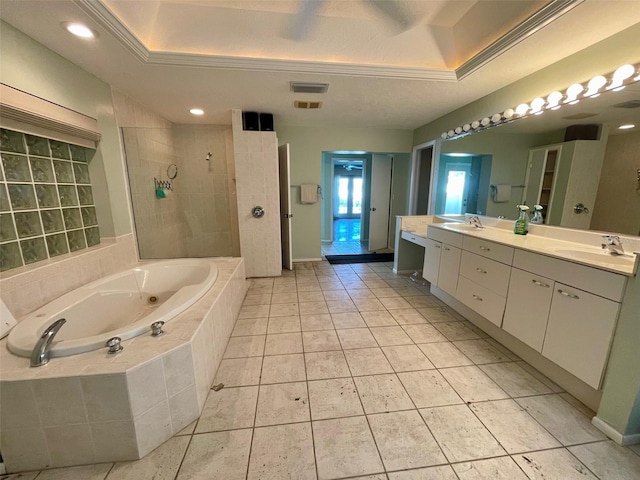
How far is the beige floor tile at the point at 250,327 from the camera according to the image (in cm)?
219

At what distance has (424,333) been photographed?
2193mm

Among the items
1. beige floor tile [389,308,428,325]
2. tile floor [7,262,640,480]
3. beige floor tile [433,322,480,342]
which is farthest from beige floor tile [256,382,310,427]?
beige floor tile [433,322,480,342]

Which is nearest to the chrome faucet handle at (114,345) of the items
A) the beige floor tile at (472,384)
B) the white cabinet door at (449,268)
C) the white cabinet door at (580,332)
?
the beige floor tile at (472,384)

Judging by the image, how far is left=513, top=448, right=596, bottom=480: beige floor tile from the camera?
1.10 m

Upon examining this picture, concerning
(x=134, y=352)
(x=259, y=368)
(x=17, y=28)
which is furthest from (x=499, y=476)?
(x=17, y=28)

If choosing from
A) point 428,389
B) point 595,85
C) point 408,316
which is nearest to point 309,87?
point 595,85

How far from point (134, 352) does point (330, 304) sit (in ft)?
5.98

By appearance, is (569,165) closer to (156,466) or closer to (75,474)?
(156,466)

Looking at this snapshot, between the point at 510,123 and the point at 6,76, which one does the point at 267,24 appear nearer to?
the point at 6,76

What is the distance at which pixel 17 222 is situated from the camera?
5.14ft

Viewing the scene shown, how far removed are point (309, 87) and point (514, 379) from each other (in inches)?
110

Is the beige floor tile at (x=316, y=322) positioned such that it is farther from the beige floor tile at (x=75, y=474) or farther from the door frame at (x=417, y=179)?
the door frame at (x=417, y=179)

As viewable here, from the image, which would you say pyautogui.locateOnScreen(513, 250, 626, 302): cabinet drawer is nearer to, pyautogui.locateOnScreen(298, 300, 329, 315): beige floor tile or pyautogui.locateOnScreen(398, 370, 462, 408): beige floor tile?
pyautogui.locateOnScreen(398, 370, 462, 408): beige floor tile

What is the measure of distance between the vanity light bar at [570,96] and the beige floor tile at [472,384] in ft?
6.59
